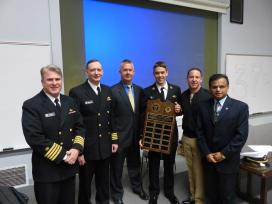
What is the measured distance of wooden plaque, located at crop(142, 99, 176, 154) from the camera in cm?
232

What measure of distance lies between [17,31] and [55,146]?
4.96 feet

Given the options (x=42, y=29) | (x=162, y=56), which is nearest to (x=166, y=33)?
(x=162, y=56)

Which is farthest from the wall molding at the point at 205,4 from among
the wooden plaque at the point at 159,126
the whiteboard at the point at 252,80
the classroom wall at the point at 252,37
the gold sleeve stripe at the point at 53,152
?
the gold sleeve stripe at the point at 53,152

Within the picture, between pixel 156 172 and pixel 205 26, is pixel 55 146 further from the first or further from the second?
pixel 205 26

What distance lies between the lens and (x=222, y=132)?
7.01ft

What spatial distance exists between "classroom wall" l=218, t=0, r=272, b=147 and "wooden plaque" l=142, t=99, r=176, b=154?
2210mm

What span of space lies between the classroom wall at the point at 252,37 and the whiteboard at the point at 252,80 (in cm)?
10

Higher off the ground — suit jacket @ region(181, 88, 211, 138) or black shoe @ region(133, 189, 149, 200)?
suit jacket @ region(181, 88, 211, 138)

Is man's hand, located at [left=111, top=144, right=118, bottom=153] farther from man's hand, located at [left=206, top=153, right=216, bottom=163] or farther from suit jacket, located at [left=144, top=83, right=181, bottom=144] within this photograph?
man's hand, located at [left=206, top=153, right=216, bottom=163]

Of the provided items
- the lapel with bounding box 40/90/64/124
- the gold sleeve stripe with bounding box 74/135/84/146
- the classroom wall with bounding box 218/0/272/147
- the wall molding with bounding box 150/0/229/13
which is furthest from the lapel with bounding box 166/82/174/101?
the classroom wall with bounding box 218/0/272/147

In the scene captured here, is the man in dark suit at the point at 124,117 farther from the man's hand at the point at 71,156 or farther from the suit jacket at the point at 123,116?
the man's hand at the point at 71,156

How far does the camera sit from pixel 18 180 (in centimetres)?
272

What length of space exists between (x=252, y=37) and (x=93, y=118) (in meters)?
3.84

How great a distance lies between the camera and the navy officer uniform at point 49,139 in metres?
1.65
